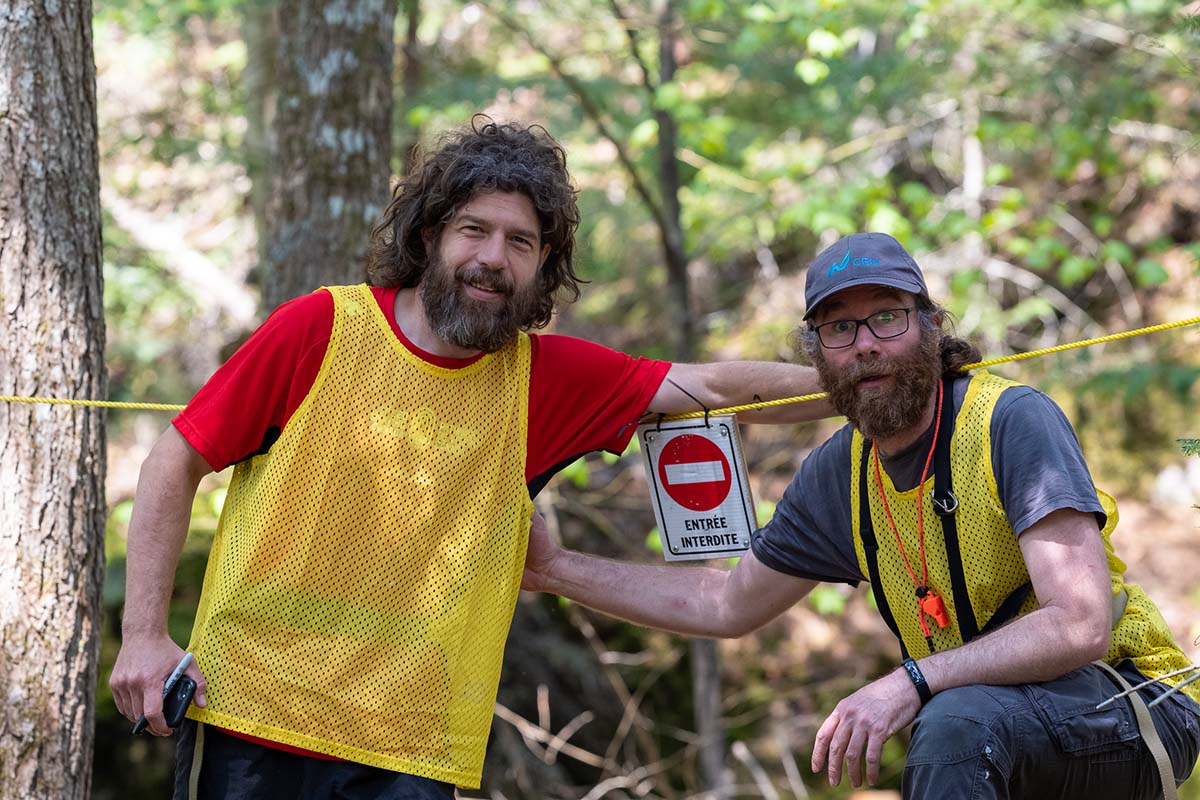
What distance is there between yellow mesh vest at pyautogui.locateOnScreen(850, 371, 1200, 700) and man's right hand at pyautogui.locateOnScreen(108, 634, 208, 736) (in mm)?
1646

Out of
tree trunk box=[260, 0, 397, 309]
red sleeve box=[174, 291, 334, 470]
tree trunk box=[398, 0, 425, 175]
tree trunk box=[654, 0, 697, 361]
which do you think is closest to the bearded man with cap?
red sleeve box=[174, 291, 334, 470]

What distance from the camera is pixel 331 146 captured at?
14.4ft

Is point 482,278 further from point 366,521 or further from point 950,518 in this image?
point 950,518

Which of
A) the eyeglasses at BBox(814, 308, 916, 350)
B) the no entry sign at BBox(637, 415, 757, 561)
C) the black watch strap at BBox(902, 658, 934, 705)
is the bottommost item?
the black watch strap at BBox(902, 658, 934, 705)

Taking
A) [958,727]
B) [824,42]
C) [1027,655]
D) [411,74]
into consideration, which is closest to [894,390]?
[1027,655]

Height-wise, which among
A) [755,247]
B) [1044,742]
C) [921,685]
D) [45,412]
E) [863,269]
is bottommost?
[1044,742]

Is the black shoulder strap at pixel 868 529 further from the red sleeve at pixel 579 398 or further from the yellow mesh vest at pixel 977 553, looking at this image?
the red sleeve at pixel 579 398

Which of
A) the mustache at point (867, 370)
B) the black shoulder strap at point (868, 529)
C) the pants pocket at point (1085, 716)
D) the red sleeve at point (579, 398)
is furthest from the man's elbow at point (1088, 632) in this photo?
the red sleeve at point (579, 398)

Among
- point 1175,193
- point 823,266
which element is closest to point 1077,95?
point 1175,193

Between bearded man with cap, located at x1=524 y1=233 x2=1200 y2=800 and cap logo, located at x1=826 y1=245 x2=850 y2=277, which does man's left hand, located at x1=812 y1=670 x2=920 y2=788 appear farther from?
cap logo, located at x1=826 y1=245 x2=850 y2=277

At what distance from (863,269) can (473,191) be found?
0.97 meters

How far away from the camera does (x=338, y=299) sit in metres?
2.86

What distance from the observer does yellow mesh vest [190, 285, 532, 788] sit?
2.74m

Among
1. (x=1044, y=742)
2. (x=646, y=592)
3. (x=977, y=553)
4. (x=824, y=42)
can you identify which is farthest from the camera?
(x=824, y=42)
